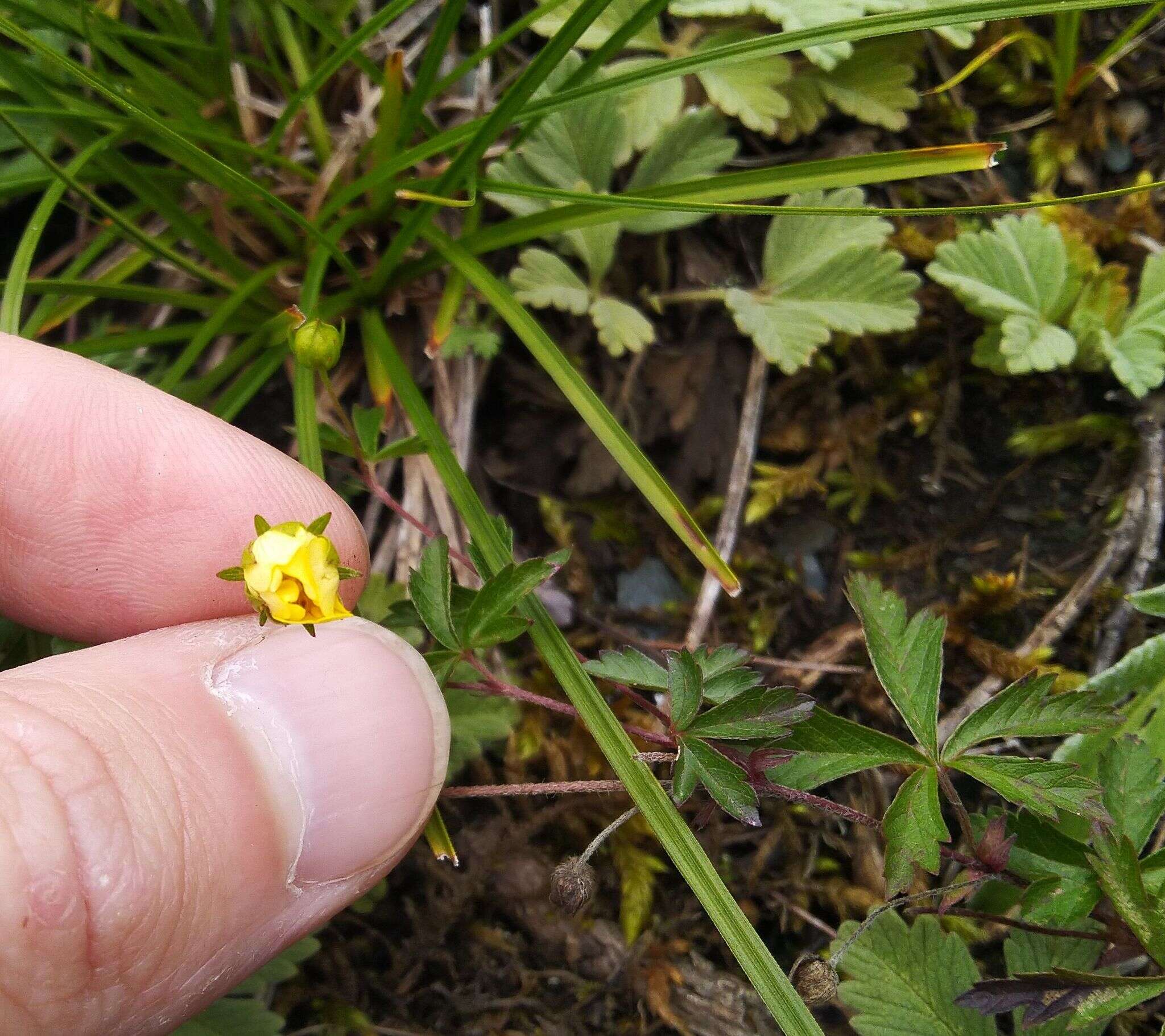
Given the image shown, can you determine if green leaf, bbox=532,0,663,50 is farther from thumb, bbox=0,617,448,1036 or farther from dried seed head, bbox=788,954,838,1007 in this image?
dried seed head, bbox=788,954,838,1007

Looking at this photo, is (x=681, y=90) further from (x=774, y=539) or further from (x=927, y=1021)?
(x=927, y=1021)

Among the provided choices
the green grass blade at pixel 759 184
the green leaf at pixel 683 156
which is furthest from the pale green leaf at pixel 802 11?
the green grass blade at pixel 759 184

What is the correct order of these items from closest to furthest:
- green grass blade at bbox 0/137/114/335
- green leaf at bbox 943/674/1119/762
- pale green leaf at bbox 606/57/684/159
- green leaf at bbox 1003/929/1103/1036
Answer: green leaf at bbox 943/674/1119/762 → green leaf at bbox 1003/929/1103/1036 → green grass blade at bbox 0/137/114/335 → pale green leaf at bbox 606/57/684/159

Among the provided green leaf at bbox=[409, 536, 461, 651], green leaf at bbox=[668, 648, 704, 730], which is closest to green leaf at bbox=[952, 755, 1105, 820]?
green leaf at bbox=[668, 648, 704, 730]

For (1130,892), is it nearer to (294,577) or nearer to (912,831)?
(912,831)

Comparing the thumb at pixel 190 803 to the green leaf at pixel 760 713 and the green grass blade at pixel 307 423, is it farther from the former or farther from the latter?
the green leaf at pixel 760 713

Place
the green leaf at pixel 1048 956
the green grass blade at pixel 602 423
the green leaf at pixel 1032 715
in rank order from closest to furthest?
the green leaf at pixel 1032 715 → the green leaf at pixel 1048 956 → the green grass blade at pixel 602 423

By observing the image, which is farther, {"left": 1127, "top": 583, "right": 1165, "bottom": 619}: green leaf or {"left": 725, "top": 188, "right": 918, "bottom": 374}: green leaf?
→ {"left": 725, "top": 188, "right": 918, "bottom": 374}: green leaf
